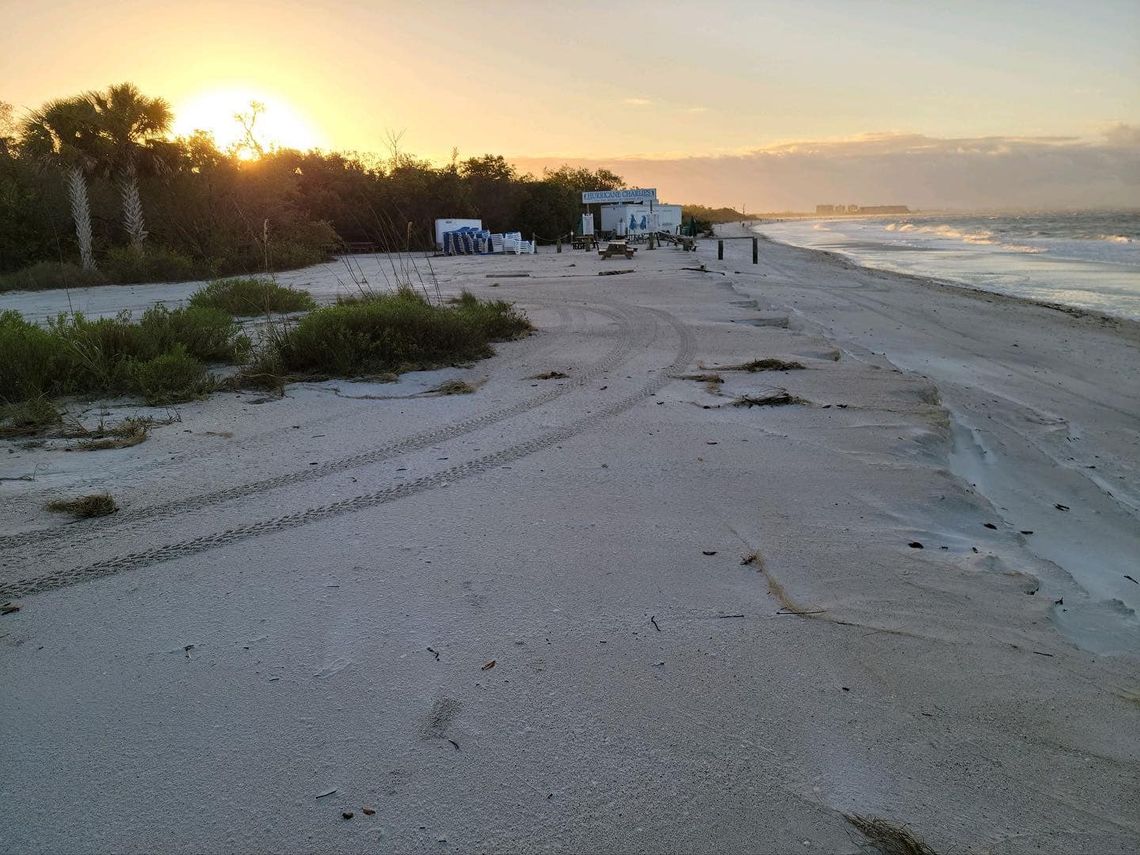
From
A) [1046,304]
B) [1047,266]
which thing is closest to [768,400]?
[1046,304]

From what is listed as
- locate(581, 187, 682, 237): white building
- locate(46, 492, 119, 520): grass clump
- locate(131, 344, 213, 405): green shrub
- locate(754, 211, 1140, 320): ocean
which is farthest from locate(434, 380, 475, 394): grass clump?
locate(581, 187, 682, 237): white building

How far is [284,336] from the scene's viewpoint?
771 centimetres

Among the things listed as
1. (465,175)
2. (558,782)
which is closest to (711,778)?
(558,782)

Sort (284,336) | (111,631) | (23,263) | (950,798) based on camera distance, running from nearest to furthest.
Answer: (950,798), (111,631), (284,336), (23,263)

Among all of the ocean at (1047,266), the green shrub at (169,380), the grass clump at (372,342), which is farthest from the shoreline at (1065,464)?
the ocean at (1047,266)

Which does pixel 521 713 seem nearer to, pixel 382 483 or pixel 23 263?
pixel 382 483

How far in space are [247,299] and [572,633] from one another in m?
10.3

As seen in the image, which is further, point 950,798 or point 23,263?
point 23,263

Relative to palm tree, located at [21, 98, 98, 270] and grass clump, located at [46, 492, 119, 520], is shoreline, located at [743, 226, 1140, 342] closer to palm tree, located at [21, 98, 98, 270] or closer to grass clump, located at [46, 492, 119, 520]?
grass clump, located at [46, 492, 119, 520]

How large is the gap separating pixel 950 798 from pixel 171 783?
223cm

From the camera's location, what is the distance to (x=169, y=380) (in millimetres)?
6594

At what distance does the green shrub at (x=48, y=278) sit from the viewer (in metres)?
20.5

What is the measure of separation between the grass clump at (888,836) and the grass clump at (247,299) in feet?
36.1

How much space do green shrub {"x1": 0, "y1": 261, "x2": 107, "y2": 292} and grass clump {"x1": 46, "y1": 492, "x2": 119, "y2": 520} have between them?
20.0 m
